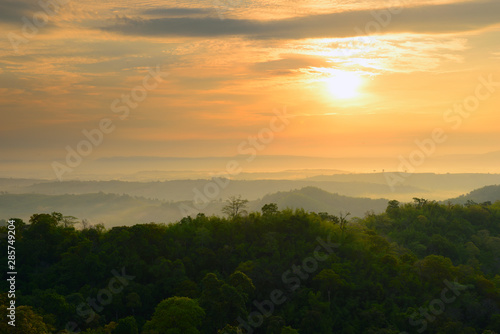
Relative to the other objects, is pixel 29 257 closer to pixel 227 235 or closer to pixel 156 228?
pixel 156 228

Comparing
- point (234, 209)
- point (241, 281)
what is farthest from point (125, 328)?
point (234, 209)

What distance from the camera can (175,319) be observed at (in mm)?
47688

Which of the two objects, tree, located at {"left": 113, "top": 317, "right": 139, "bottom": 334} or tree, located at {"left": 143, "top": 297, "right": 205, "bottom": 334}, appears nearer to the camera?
tree, located at {"left": 113, "top": 317, "right": 139, "bottom": 334}

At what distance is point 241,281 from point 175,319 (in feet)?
39.2

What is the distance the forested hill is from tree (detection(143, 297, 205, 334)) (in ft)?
0.37

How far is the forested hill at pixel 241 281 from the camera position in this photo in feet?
170

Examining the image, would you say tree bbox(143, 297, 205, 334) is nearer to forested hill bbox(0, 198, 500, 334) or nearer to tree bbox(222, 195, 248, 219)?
forested hill bbox(0, 198, 500, 334)

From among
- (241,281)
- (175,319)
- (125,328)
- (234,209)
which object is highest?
(234,209)

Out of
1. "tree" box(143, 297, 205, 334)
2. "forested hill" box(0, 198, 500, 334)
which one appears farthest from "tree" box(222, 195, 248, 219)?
"tree" box(143, 297, 205, 334)

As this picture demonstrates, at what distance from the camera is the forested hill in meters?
51.9

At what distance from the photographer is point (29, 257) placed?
232 ft

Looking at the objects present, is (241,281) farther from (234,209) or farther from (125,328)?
(234,209)

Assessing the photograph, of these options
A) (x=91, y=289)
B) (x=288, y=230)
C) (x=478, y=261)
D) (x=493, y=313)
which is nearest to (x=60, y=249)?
(x=91, y=289)

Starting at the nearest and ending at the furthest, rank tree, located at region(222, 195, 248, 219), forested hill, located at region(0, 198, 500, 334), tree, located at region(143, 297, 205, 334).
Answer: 1. tree, located at region(143, 297, 205, 334)
2. forested hill, located at region(0, 198, 500, 334)
3. tree, located at region(222, 195, 248, 219)
